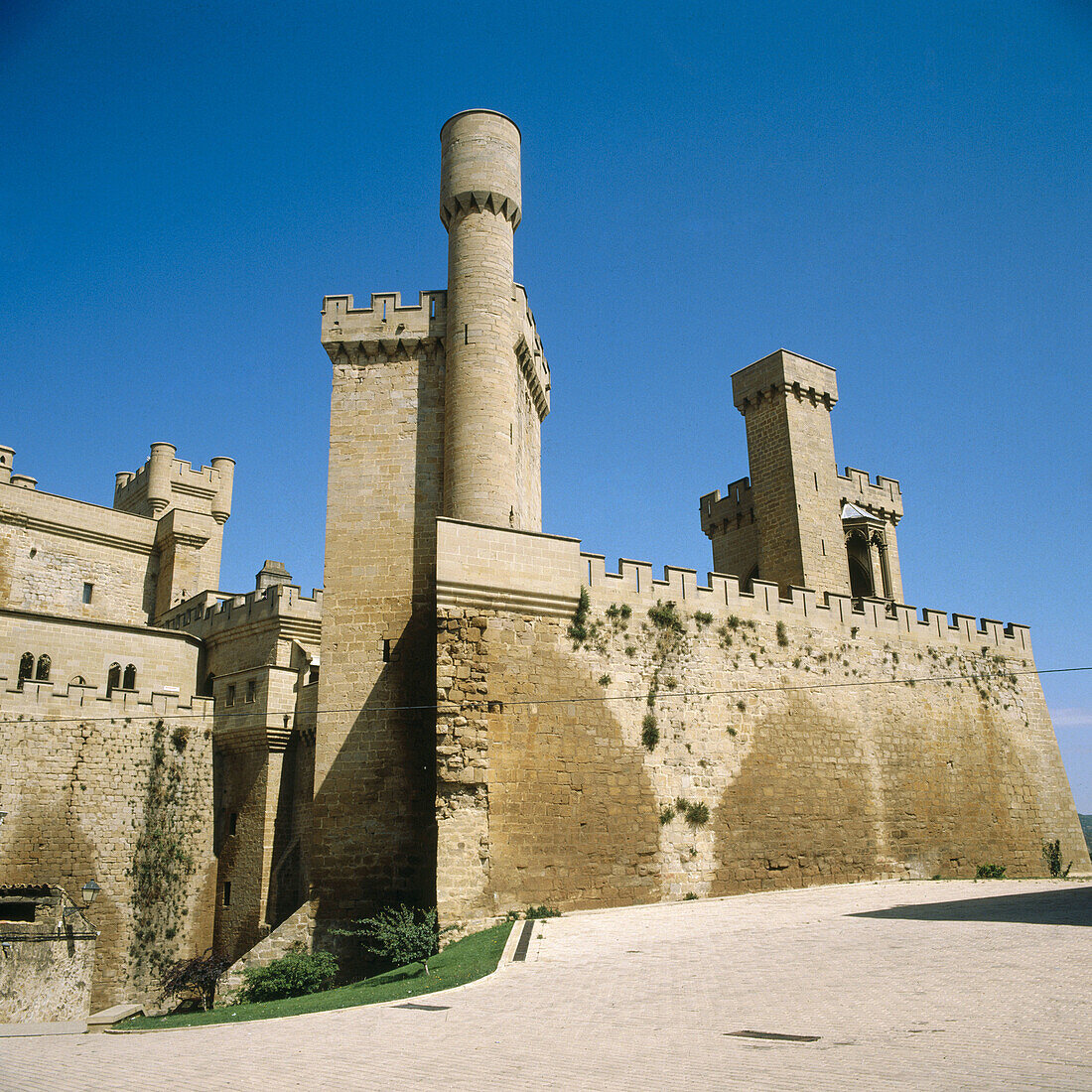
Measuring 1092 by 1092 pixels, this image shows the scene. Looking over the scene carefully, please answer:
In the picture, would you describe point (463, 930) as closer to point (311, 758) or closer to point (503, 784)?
point (503, 784)

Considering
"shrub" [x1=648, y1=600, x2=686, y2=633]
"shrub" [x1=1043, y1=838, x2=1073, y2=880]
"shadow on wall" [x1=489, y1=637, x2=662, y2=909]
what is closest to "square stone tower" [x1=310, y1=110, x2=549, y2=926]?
"shadow on wall" [x1=489, y1=637, x2=662, y2=909]

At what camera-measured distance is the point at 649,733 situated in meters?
19.5

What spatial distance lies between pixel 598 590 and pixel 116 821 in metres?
13.8

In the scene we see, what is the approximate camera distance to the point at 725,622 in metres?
21.7

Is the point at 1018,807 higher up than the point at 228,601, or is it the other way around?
the point at 228,601

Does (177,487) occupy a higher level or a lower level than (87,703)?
higher

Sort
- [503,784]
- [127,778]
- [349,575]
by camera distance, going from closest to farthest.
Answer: [503,784]
[349,575]
[127,778]

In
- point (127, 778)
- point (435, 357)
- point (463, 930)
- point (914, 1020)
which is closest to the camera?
point (914, 1020)

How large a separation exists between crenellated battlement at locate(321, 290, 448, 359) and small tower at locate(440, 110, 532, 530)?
1.60 ft

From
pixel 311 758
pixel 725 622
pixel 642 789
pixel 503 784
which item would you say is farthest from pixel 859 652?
pixel 311 758

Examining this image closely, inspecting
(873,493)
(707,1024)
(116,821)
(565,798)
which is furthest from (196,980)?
(873,493)

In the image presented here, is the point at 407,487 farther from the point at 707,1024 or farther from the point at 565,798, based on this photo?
the point at 707,1024

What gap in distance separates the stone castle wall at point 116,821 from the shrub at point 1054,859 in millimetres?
22144

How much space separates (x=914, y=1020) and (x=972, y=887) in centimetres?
1322
